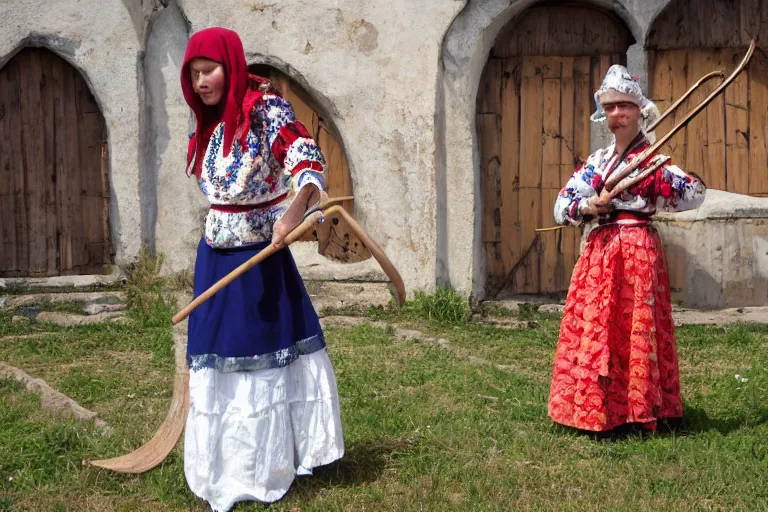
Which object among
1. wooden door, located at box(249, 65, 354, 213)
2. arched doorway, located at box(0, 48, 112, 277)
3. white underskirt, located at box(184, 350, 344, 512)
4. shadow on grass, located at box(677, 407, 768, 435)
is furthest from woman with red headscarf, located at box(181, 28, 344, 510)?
arched doorway, located at box(0, 48, 112, 277)

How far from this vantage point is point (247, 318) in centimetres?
416

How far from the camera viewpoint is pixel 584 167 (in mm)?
5168

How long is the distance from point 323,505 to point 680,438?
1.77 m

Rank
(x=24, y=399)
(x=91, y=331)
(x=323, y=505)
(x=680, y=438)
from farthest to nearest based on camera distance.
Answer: (x=91, y=331)
(x=24, y=399)
(x=680, y=438)
(x=323, y=505)

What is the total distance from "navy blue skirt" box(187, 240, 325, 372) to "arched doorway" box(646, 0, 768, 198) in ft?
17.6

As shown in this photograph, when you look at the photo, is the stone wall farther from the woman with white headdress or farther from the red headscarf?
the red headscarf

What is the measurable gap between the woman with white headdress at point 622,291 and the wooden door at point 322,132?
4.34m

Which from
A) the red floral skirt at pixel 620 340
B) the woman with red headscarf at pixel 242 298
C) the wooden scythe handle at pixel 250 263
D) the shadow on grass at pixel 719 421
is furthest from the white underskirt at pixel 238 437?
the shadow on grass at pixel 719 421

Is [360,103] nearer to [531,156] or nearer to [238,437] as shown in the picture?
[531,156]

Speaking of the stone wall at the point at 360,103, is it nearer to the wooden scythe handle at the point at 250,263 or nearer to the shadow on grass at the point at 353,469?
the shadow on grass at the point at 353,469

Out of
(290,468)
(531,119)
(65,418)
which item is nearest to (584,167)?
(290,468)

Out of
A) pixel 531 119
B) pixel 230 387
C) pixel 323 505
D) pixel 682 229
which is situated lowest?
pixel 323 505

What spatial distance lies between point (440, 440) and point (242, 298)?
1.33m

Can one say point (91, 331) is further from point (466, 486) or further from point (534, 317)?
point (466, 486)
